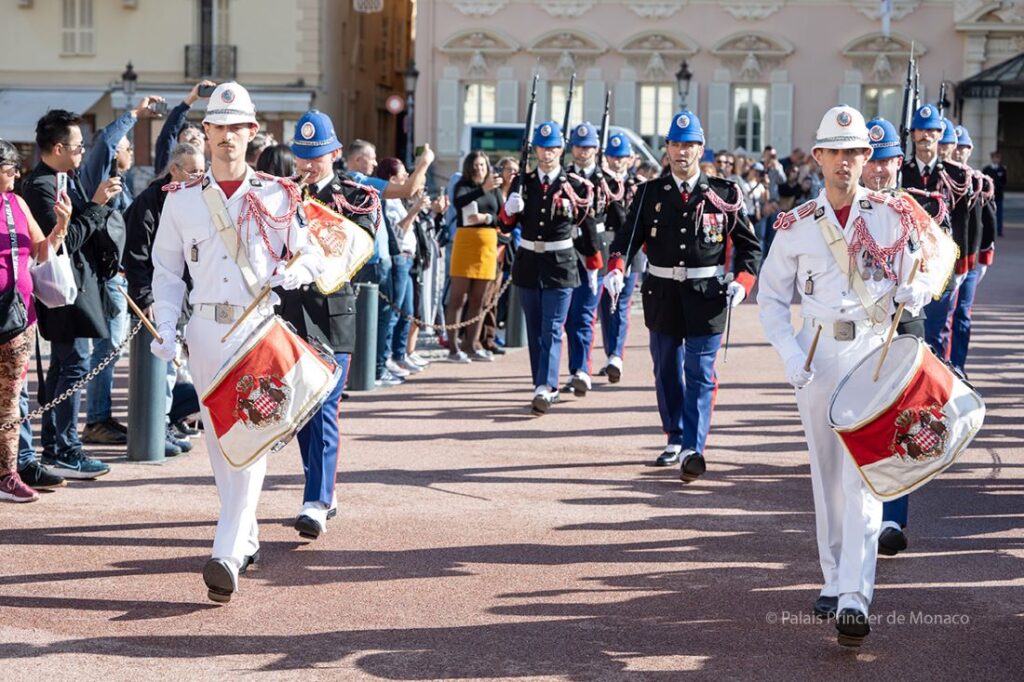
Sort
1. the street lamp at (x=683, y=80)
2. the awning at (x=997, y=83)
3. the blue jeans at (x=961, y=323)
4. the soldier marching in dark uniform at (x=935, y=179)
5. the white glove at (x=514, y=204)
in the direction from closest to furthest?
1. the soldier marching in dark uniform at (x=935, y=179)
2. the white glove at (x=514, y=204)
3. the blue jeans at (x=961, y=323)
4. the awning at (x=997, y=83)
5. the street lamp at (x=683, y=80)

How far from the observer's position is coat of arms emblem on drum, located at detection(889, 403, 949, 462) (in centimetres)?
584

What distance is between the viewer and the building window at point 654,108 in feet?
139

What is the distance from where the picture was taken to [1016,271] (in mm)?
26969

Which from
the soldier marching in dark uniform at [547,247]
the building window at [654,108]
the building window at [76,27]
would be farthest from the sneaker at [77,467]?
A: the building window at [76,27]

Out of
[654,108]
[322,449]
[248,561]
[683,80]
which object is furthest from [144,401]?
[654,108]

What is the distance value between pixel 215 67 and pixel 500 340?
2943cm

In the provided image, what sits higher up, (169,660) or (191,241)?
(191,241)

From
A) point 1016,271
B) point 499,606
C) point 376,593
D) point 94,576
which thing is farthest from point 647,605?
point 1016,271

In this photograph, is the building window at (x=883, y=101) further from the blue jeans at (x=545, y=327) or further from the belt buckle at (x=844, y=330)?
the belt buckle at (x=844, y=330)

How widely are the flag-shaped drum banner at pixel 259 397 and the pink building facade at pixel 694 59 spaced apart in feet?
117

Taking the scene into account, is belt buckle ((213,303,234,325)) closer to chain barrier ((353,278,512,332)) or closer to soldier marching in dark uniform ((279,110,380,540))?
soldier marching in dark uniform ((279,110,380,540))

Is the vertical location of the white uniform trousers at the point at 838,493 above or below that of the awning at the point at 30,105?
below

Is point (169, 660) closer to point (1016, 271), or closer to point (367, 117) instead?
point (1016, 271)

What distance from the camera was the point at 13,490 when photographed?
843 cm
